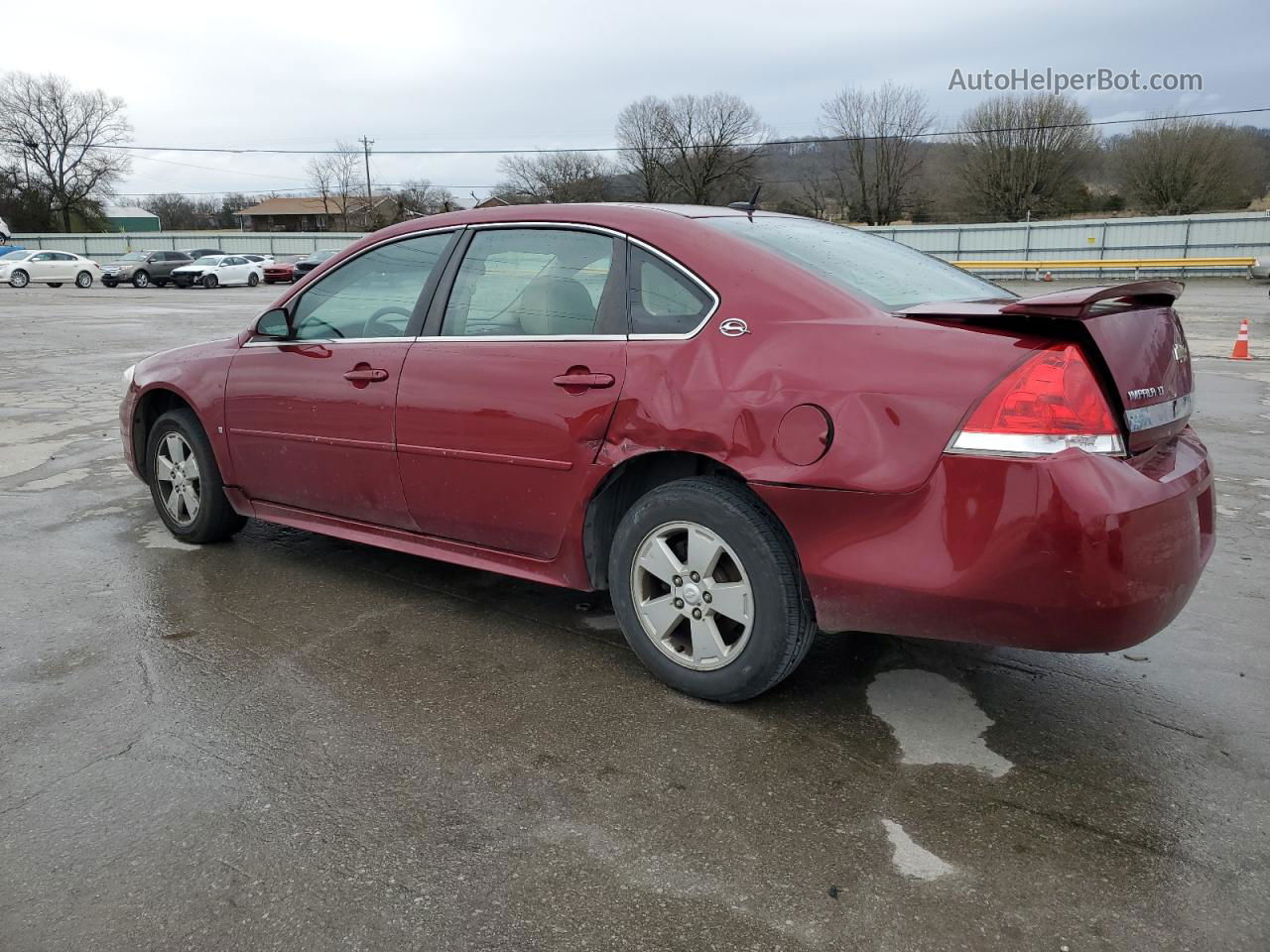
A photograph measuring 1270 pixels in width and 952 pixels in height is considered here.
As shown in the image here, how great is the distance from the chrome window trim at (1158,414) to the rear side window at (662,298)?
1.24 metres

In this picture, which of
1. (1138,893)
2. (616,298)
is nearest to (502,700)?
(616,298)

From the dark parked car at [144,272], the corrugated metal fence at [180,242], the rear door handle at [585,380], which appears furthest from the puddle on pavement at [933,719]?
the corrugated metal fence at [180,242]

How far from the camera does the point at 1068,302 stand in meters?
2.56

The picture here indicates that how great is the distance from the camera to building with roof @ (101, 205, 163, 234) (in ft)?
286

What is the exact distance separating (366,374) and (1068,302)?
2570mm

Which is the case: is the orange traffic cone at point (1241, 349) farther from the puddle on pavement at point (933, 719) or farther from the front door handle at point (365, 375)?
the front door handle at point (365, 375)

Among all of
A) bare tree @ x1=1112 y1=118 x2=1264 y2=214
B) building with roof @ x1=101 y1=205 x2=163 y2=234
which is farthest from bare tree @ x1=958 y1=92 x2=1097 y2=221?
building with roof @ x1=101 y1=205 x2=163 y2=234

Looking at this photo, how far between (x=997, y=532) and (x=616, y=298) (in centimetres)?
145

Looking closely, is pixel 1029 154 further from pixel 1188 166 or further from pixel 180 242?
pixel 180 242

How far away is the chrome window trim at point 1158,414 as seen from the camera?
2.64m

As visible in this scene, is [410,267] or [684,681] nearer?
[684,681]

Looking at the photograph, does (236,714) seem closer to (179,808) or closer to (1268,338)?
(179,808)

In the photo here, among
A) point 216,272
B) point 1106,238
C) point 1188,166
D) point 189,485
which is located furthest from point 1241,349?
point 1188,166

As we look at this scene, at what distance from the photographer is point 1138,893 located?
224 centimetres
